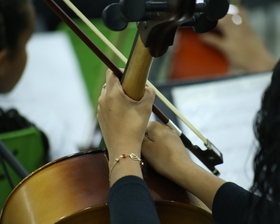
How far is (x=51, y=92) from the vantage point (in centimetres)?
165

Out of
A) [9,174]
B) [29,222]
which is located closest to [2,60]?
[9,174]

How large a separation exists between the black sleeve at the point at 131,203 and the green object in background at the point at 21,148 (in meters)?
0.38

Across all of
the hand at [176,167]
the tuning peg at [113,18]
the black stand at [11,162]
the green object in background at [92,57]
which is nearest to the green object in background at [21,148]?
the black stand at [11,162]

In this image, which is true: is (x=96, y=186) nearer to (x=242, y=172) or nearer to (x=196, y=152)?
(x=196, y=152)

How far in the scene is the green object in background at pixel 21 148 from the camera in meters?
0.88

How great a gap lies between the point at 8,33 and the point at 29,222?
0.60 metres

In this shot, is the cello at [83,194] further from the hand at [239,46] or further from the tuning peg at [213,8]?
the hand at [239,46]

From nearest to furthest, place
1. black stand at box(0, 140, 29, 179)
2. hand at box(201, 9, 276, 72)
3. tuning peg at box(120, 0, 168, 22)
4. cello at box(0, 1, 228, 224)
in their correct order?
1. tuning peg at box(120, 0, 168, 22)
2. cello at box(0, 1, 228, 224)
3. black stand at box(0, 140, 29, 179)
4. hand at box(201, 9, 276, 72)

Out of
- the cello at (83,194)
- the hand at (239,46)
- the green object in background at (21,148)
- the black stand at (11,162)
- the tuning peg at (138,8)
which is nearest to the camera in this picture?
the tuning peg at (138,8)

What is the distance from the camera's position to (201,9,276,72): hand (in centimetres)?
156

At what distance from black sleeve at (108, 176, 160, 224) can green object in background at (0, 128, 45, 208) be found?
38 cm

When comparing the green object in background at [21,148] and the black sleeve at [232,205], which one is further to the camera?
the green object in background at [21,148]

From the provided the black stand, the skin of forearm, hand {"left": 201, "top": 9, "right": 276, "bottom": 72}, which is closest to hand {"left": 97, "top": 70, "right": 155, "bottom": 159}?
the skin of forearm

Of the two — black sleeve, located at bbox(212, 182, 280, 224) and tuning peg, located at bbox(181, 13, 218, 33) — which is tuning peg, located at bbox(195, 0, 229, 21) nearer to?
tuning peg, located at bbox(181, 13, 218, 33)
